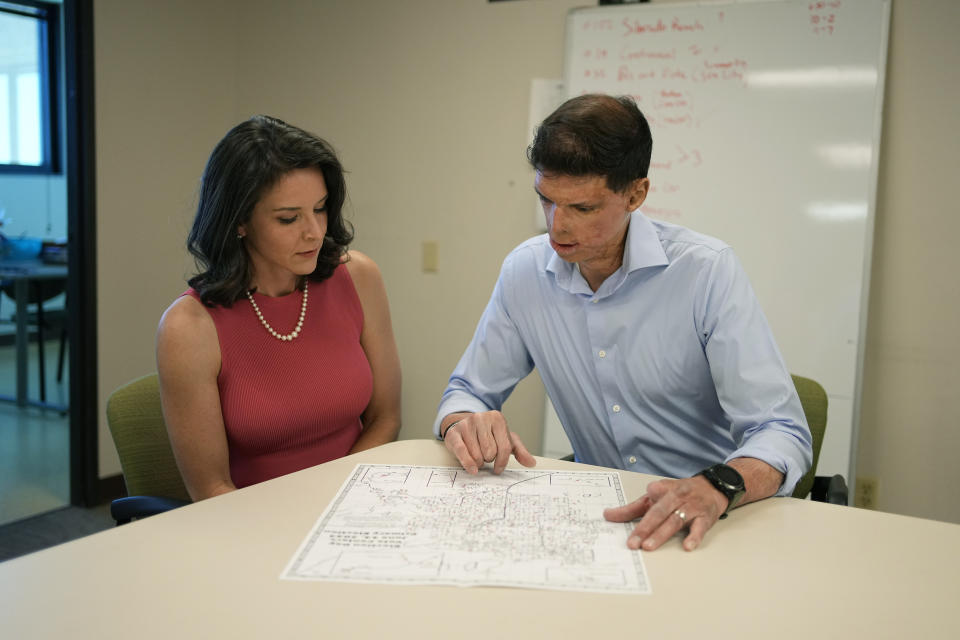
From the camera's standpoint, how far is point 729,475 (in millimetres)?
1138

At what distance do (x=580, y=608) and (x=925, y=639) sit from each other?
37cm

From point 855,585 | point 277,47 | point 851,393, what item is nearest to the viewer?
point 855,585

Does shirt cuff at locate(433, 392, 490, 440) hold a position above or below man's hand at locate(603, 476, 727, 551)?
above

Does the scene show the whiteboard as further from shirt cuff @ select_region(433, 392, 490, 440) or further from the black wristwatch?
the black wristwatch

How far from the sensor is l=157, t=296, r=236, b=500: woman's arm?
1.52 metres

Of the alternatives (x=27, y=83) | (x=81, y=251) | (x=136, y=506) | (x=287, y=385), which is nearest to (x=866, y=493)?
(x=287, y=385)

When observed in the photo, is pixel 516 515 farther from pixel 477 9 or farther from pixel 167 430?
pixel 477 9

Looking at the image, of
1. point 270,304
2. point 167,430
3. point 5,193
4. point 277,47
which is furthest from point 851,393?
point 5,193

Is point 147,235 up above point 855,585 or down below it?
above

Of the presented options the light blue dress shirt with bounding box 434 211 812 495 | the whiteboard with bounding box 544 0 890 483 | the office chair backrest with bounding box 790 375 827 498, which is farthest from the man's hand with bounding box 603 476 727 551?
the whiteboard with bounding box 544 0 890 483

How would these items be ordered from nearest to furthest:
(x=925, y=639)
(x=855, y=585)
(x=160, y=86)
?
(x=925, y=639) < (x=855, y=585) < (x=160, y=86)

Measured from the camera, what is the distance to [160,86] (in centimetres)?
330

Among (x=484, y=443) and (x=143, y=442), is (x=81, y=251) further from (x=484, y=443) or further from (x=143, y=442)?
(x=484, y=443)

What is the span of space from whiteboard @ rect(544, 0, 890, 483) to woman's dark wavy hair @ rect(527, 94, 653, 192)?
135 centimetres
